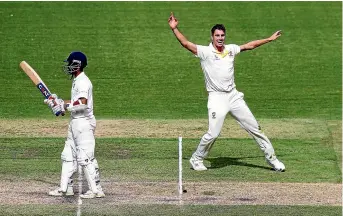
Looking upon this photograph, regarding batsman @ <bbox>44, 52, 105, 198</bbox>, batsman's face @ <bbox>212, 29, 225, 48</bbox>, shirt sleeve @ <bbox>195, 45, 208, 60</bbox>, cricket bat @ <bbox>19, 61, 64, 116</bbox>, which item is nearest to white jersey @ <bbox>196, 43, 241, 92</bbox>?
shirt sleeve @ <bbox>195, 45, 208, 60</bbox>

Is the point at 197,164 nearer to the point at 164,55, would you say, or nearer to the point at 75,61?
the point at 75,61

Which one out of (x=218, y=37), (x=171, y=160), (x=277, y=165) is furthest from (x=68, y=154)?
(x=277, y=165)

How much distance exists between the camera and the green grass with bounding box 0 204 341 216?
1649 cm

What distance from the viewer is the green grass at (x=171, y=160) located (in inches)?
754

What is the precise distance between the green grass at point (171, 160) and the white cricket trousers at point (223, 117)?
44cm

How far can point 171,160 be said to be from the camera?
20250 mm

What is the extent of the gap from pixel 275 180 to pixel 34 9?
13683 mm

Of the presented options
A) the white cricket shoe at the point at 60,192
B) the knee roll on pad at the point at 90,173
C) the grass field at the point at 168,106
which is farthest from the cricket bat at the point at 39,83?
the grass field at the point at 168,106

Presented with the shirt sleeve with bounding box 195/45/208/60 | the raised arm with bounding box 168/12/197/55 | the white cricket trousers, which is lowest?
the white cricket trousers

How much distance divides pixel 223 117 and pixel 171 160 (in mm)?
1647

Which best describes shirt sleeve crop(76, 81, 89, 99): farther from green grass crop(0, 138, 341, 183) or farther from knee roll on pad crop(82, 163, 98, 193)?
green grass crop(0, 138, 341, 183)

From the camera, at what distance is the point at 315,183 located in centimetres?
1872

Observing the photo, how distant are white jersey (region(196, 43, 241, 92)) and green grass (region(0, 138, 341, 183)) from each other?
1491 millimetres

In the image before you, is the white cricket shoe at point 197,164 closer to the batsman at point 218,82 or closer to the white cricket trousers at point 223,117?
the white cricket trousers at point 223,117
